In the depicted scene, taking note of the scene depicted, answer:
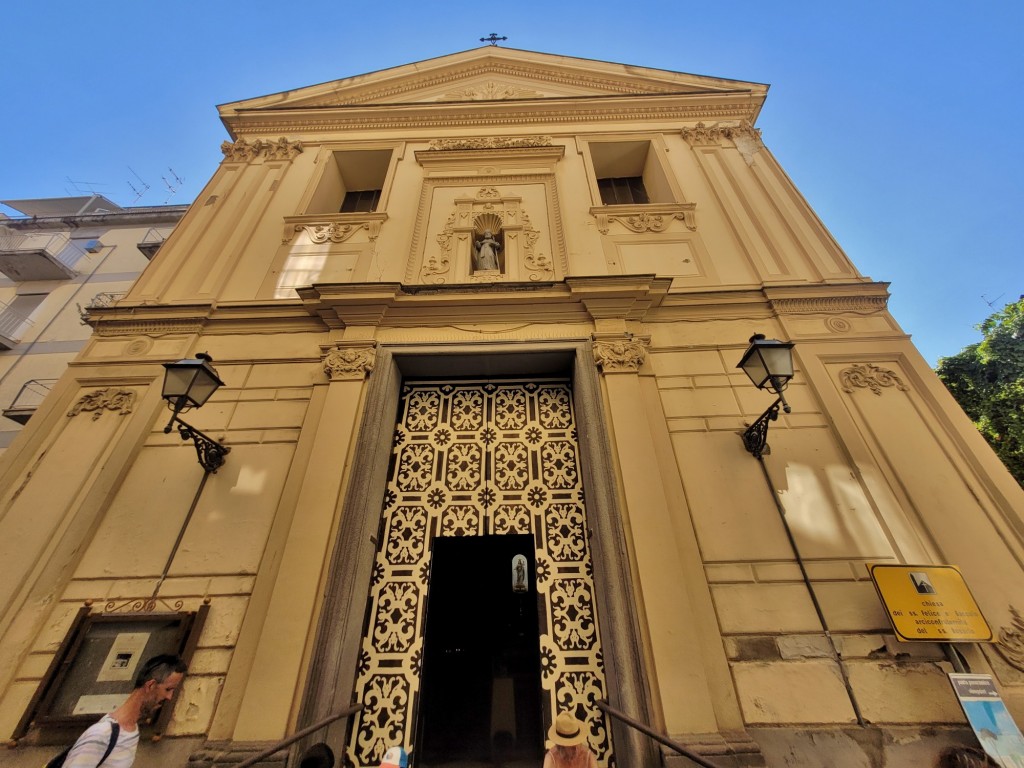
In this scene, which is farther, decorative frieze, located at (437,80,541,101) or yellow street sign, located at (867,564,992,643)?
decorative frieze, located at (437,80,541,101)

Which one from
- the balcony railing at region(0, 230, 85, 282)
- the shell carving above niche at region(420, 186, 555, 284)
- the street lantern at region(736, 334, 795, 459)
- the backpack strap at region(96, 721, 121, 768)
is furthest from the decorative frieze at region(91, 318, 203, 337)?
the balcony railing at region(0, 230, 85, 282)

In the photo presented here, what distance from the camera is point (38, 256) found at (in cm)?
1395

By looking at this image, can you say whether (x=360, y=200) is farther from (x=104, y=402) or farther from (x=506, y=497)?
(x=506, y=497)

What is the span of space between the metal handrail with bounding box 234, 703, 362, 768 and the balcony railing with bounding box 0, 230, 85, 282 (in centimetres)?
1765

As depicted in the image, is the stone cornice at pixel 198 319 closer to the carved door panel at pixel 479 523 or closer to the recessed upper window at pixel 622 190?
the carved door panel at pixel 479 523

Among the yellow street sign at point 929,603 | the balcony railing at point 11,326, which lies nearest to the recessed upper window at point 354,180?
the yellow street sign at point 929,603

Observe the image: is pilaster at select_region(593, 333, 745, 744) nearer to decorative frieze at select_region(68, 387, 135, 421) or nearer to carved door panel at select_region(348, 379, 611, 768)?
carved door panel at select_region(348, 379, 611, 768)

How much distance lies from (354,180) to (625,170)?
5699mm

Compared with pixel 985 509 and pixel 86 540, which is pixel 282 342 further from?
pixel 985 509

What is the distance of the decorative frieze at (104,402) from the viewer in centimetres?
547

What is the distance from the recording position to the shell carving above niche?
22.3 feet

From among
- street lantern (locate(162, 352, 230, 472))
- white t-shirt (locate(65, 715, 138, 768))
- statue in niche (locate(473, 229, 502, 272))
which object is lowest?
white t-shirt (locate(65, 715, 138, 768))

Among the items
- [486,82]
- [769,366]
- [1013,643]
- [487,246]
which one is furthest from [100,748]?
[486,82]

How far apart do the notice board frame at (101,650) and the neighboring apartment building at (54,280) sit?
1021 cm
